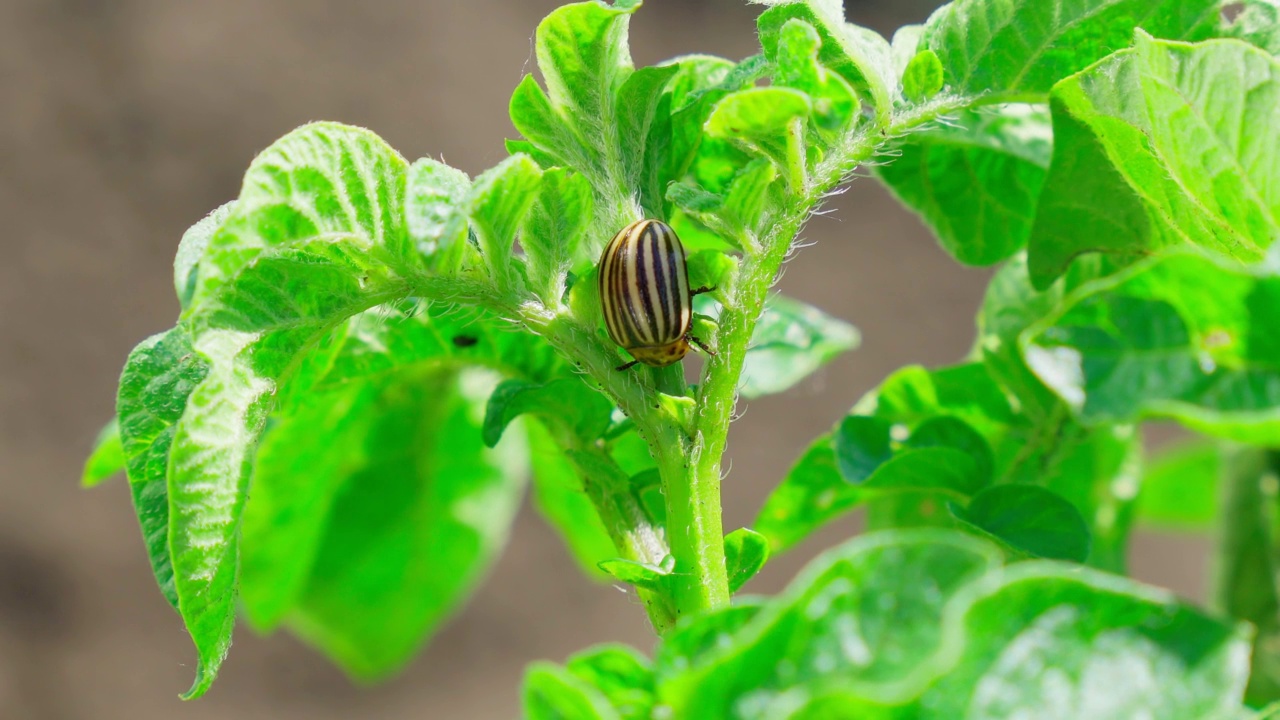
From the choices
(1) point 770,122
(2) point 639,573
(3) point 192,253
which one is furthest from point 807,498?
(3) point 192,253

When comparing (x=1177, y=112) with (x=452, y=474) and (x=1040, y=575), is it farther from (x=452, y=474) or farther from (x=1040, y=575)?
(x=452, y=474)

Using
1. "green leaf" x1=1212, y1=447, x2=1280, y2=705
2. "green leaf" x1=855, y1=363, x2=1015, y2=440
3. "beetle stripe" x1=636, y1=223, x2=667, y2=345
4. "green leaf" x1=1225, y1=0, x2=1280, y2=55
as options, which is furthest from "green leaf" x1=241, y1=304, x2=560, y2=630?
"green leaf" x1=1212, y1=447, x2=1280, y2=705

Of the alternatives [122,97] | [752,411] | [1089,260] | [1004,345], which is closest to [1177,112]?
[1089,260]

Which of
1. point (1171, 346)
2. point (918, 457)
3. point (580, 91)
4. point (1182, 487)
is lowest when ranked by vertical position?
point (1182, 487)

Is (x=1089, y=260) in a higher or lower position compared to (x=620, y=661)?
higher

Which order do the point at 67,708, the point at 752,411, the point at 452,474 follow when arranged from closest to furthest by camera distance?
the point at 452,474 < the point at 67,708 < the point at 752,411

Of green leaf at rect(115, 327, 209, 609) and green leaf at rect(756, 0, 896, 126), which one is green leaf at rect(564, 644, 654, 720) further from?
green leaf at rect(756, 0, 896, 126)

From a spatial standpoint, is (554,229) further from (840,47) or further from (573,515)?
(573,515)
